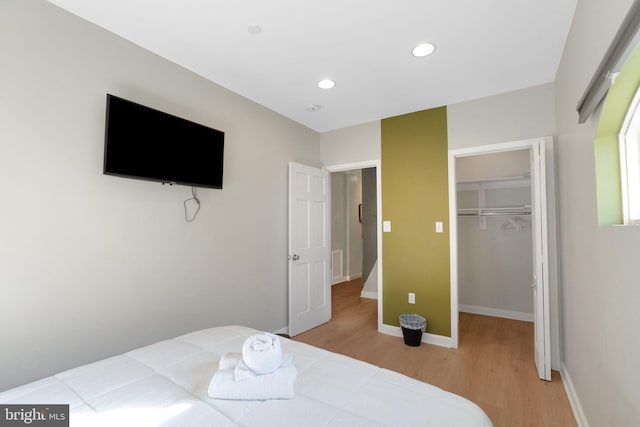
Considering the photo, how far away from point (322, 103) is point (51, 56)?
2.20 meters

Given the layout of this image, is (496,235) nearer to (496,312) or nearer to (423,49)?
(496,312)

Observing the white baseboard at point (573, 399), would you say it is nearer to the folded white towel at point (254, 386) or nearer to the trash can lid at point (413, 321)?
the trash can lid at point (413, 321)

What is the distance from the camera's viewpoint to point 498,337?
325cm

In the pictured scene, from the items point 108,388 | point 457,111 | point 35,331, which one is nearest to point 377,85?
point 457,111

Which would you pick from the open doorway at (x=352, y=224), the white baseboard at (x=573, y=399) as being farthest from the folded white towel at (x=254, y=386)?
the open doorway at (x=352, y=224)

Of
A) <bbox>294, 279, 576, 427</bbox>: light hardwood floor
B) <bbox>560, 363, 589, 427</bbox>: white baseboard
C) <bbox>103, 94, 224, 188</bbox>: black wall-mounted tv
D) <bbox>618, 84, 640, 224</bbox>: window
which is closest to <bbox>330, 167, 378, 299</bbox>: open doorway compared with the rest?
<bbox>294, 279, 576, 427</bbox>: light hardwood floor

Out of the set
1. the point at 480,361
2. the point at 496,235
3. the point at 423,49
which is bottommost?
the point at 480,361

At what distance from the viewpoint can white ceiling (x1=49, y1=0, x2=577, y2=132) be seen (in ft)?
5.91

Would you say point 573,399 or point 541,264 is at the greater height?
point 541,264

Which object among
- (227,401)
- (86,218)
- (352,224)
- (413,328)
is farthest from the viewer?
(352,224)

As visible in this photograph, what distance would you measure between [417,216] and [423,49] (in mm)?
1753

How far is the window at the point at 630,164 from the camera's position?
1185 millimetres

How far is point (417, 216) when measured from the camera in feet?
11.0

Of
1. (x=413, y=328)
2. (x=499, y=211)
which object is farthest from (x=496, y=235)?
(x=413, y=328)
